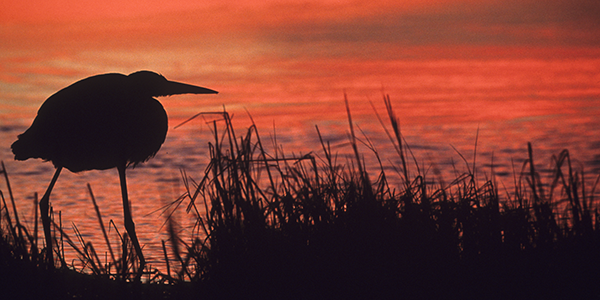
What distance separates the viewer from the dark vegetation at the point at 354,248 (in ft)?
11.0

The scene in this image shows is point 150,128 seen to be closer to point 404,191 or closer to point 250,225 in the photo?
point 250,225

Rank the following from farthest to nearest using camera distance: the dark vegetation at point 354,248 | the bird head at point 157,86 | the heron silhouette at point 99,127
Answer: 1. the bird head at point 157,86
2. the heron silhouette at point 99,127
3. the dark vegetation at point 354,248

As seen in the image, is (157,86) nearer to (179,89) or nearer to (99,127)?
(179,89)

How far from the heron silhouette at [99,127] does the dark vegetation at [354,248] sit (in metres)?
0.90

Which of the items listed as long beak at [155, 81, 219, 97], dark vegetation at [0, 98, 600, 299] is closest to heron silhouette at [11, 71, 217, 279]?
long beak at [155, 81, 219, 97]

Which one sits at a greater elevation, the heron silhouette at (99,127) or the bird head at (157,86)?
the bird head at (157,86)

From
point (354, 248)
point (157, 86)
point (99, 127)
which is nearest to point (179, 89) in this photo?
point (157, 86)

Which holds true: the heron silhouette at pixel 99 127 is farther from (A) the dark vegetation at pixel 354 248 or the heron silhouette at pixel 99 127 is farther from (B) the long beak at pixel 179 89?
(A) the dark vegetation at pixel 354 248

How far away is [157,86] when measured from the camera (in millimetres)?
5086

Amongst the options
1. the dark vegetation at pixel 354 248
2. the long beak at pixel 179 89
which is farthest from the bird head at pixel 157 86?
the dark vegetation at pixel 354 248

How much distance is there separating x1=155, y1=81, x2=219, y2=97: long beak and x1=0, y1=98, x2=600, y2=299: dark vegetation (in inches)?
55.6

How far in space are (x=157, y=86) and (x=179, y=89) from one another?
0.78 ft

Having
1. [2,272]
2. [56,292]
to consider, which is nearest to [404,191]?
[56,292]

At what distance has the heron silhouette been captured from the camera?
463 centimetres
